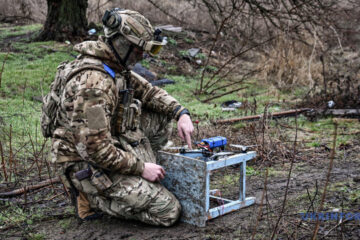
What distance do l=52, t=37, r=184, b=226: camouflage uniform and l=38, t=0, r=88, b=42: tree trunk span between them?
8.50 m

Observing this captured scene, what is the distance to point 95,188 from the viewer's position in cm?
353

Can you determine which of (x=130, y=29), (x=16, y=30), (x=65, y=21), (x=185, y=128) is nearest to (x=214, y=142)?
(x=185, y=128)

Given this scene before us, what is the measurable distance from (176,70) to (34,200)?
778cm

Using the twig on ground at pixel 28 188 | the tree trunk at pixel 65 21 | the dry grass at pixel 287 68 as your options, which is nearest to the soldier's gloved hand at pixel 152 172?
the twig on ground at pixel 28 188

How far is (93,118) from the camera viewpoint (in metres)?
3.29

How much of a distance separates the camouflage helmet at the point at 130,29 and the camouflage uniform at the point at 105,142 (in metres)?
0.17

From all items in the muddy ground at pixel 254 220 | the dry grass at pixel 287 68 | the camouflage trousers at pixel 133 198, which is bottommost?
the muddy ground at pixel 254 220

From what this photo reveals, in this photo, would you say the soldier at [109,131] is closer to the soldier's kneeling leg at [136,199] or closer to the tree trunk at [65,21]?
the soldier's kneeling leg at [136,199]

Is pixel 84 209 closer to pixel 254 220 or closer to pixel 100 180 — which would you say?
pixel 100 180

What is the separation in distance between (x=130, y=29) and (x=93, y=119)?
2.64 ft

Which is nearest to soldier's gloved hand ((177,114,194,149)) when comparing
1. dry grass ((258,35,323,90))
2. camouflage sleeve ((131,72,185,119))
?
camouflage sleeve ((131,72,185,119))

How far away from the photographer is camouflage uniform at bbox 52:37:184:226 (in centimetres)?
331

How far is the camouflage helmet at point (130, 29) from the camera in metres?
3.53

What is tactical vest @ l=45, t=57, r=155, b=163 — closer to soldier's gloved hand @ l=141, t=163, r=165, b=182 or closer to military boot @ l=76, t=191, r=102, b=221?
soldier's gloved hand @ l=141, t=163, r=165, b=182
